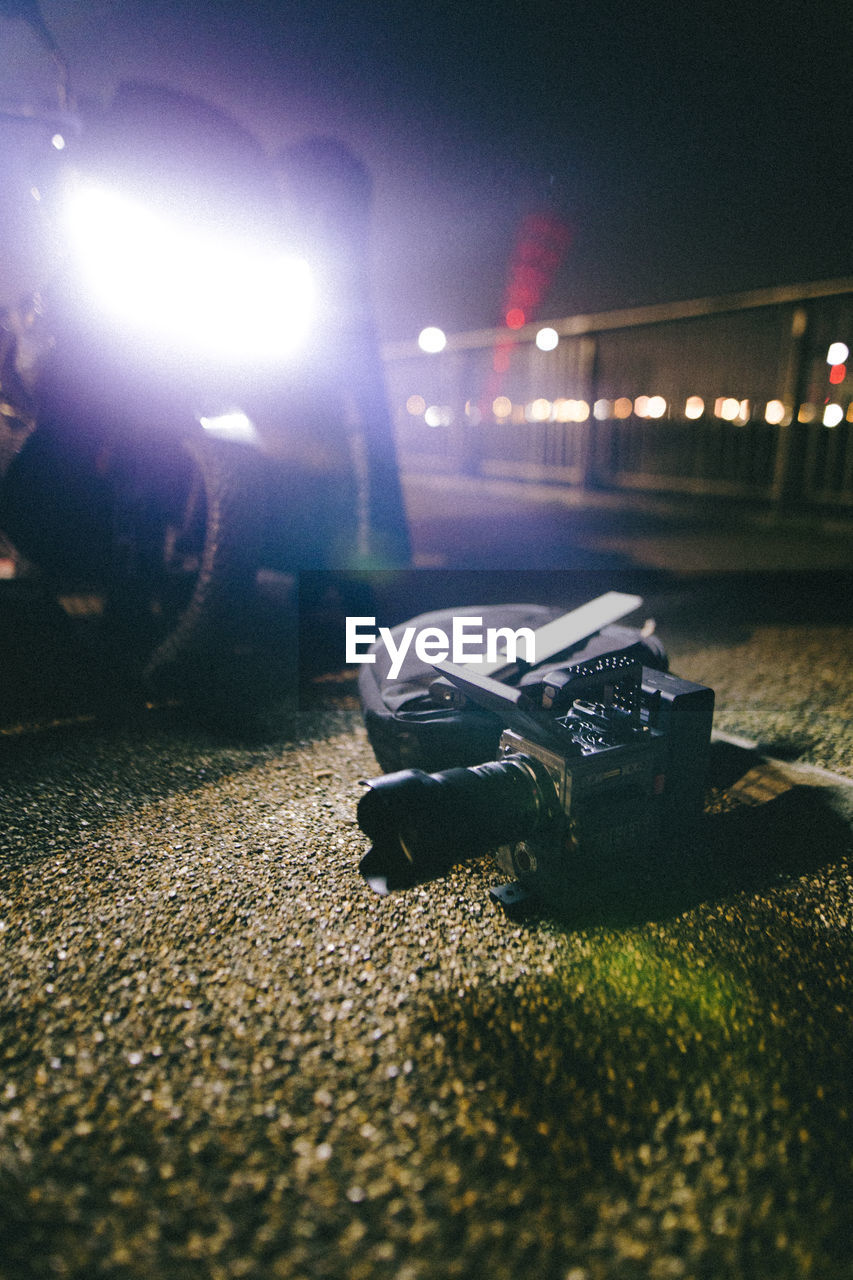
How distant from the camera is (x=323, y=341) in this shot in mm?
2789

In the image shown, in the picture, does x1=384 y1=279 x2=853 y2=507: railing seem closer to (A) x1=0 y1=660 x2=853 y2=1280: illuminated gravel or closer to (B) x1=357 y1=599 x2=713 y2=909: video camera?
(B) x1=357 y1=599 x2=713 y2=909: video camera

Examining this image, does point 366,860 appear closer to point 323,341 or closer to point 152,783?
point 152,783

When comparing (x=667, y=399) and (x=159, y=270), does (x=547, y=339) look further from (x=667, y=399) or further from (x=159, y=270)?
(x=159, y=270)

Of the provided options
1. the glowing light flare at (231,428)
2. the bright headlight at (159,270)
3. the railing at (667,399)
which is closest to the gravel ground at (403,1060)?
the glowing light flare at (231,428)

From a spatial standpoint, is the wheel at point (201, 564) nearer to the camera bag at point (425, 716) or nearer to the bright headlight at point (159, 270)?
the bright headlight at point (159, 270)

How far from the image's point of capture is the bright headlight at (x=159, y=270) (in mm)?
2107

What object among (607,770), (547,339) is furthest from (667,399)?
(607,770)

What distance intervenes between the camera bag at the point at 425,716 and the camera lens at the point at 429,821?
29cm

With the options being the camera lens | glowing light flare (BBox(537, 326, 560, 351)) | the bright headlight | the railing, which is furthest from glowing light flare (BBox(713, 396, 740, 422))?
the camera lens

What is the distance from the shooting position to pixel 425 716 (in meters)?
1.48

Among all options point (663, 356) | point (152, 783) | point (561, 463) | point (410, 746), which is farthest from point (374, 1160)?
point (561, 463)

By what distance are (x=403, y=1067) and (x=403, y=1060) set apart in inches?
0.4

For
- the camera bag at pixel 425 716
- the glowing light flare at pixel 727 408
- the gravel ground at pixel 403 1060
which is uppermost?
the glowing light flare at pixel 727 408

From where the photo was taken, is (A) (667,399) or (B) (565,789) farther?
(A) (667,399)
